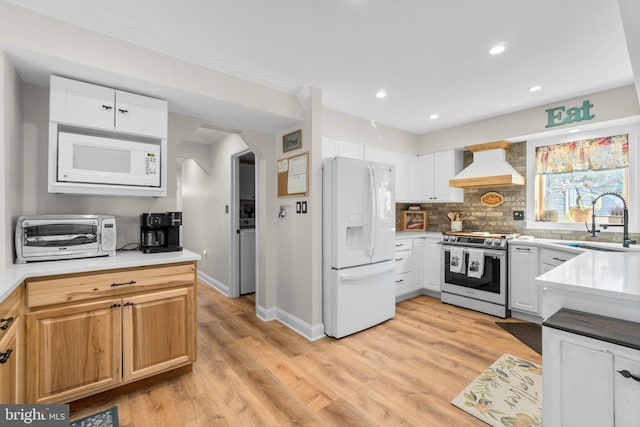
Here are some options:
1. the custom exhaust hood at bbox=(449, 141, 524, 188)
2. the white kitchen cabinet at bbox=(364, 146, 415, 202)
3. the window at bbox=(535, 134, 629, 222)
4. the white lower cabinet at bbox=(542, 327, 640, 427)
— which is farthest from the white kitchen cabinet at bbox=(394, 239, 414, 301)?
the white lower cabinet at bbox=(542, 327, 640, 427)

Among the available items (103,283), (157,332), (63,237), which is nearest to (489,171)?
(157,332)

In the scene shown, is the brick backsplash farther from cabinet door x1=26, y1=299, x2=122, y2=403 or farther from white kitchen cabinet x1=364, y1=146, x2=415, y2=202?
cabinet door x1=26, y1=299, x2=122, y2=403

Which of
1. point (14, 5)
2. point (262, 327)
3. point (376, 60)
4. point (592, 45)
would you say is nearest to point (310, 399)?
point (262, 327)

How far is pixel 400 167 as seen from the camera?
4.50 meters

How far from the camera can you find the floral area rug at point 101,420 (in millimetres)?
1736

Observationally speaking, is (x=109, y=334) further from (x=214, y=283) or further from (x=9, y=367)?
(x=214, y=283)

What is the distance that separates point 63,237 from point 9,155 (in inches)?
23.0

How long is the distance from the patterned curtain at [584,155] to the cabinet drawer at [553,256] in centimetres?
117

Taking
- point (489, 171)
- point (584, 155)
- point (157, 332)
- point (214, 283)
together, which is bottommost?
point (214, 283)

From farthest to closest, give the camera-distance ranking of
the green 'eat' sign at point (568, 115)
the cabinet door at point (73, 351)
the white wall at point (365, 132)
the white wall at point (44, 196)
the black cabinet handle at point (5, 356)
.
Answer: the white wall at point (365, 132) < the green 'eat' sign at point (568, 115) < the white wall at point (44, 196) < the cabinet door at point (73, 351) < the black cabinet handle at point (5, 356)

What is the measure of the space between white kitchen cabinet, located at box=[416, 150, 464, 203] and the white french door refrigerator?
1.51 meters

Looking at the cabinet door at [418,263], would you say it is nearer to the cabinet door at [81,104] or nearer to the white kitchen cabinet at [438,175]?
the white kitchen cabinet at [438,175]

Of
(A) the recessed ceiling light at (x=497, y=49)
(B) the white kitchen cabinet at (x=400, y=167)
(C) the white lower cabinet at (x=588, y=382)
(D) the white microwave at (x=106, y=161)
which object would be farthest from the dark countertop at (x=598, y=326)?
(B) the white kitchen cabinet at (x=400, y=167)

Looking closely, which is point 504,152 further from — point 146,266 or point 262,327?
point 146,266
